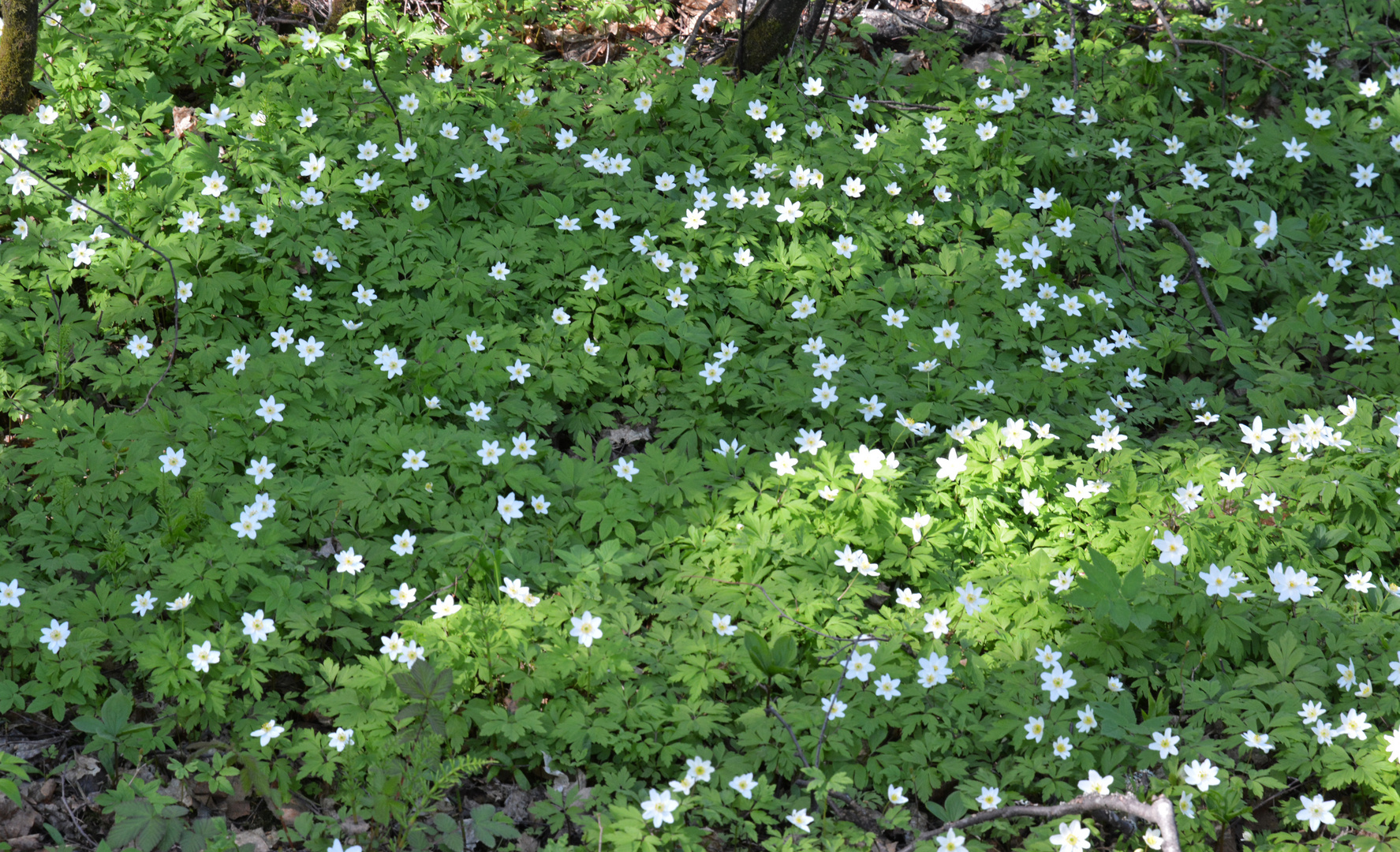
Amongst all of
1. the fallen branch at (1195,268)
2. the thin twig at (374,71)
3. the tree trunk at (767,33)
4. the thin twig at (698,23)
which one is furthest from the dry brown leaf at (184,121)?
the fallen branch at (1195,268)

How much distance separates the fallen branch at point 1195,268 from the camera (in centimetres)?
522

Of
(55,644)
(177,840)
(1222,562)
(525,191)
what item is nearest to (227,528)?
(55,644)

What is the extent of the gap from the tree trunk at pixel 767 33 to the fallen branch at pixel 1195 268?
7.72 ft

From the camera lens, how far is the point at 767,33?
601 centimetres

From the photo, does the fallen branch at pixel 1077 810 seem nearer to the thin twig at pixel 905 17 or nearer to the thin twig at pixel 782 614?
→ the thin twig at pixel 782 614

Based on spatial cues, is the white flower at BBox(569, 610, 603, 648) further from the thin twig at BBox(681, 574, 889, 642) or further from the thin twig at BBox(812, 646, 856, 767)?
the thin twig at BBox(812, 646, 856, 767)

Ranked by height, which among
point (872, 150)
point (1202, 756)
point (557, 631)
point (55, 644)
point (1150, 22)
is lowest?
point (55, 644)

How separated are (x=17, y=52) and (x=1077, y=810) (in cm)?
579

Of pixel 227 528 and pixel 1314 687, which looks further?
pixel 227 528

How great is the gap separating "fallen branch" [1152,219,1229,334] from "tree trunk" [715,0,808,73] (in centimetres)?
235

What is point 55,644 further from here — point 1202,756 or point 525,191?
point 1202,756

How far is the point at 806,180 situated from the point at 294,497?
9.90ft

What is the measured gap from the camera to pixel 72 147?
5074 millimetres

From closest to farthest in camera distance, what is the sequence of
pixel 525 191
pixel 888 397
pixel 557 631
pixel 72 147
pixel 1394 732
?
1. pixel 1394 732
2. pixel 557 631
3. pixel 888 397
4. pixel 72 147
5. pixel 525 191
